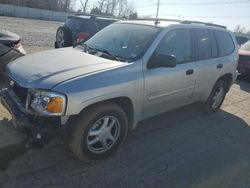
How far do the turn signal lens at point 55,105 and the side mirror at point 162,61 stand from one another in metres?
1.44

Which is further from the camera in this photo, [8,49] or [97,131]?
[8,49]

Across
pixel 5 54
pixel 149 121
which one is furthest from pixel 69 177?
pixel 5 54

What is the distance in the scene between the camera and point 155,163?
3.91 metres

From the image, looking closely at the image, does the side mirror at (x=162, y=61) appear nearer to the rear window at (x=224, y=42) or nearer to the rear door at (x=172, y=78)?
the rear door at (x=172, y=78)

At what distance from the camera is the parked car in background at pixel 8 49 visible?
5.86 meters

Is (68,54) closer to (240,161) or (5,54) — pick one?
(5,54)

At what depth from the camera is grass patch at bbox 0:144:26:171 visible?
3432mm

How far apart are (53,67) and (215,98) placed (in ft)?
12.3

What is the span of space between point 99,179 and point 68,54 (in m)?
1.87

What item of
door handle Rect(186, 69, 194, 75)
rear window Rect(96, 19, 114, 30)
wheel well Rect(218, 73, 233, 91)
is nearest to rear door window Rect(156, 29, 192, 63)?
door handle Rect(186, 69, 194, 75)

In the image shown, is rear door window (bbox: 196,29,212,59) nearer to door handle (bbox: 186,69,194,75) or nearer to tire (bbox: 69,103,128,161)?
door handle (bbox: 186,69,194,75)

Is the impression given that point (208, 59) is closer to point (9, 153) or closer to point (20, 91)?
point (20, 91)

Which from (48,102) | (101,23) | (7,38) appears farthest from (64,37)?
(48,102)

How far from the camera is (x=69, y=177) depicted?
3355 millimetres
